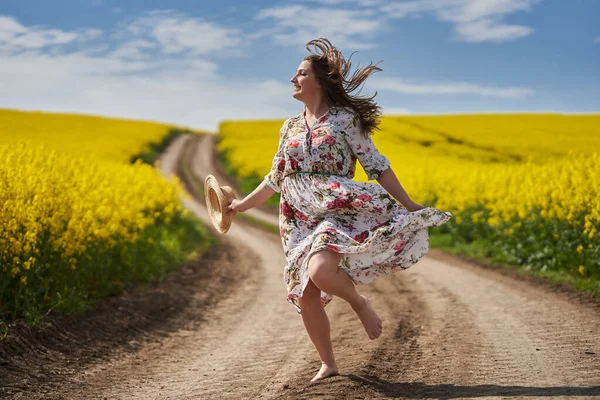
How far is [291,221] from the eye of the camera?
14.4 ft

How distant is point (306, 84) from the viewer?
14.4 feet

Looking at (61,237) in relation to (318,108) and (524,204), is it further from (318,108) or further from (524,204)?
(524,204)

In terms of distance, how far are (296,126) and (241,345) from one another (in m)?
2.71

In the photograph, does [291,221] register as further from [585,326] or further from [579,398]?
[585,326]

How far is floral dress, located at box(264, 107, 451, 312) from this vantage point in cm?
409

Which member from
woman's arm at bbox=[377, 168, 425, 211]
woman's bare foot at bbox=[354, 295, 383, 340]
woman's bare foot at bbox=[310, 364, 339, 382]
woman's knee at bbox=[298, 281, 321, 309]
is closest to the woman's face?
woman's arm at bbox=[377, 168, 425, 211]

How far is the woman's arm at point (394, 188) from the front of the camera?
424 cm

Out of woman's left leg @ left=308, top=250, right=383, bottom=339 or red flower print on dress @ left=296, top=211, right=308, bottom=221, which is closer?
woman's left leg @ left=308, top=250, right=383, bottom=339

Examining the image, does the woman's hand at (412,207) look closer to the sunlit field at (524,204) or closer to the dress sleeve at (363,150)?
the dress sleeve at (363,150)

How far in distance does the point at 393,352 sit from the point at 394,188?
1678 millimetres

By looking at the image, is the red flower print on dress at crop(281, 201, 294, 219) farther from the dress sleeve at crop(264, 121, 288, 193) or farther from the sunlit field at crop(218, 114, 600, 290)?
the sunlit field at crop(218, 114, 600, 290)

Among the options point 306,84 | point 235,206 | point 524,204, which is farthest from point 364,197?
point 524,204

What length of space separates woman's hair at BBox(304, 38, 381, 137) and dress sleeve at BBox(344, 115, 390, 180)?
88 mm

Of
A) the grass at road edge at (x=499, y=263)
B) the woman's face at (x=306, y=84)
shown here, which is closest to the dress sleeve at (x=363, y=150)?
the woman's face at (x=306, y=84)
